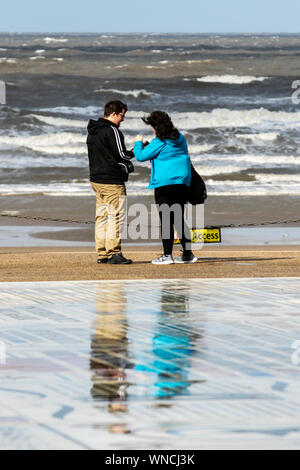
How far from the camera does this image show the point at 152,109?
45156 millimetres

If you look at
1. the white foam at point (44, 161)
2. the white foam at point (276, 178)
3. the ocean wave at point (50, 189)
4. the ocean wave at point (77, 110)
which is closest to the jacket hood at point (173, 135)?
the ocean wave at point (50, 189)

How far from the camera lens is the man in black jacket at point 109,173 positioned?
9.84 metres

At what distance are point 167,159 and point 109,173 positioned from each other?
59 cm

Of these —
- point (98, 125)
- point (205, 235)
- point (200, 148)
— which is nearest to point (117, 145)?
point (98, 125)

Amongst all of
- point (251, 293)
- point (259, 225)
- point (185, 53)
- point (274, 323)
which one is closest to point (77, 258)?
point (251, 293)

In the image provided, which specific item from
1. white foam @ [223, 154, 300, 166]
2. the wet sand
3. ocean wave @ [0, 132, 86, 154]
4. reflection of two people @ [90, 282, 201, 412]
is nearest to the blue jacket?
the wet sand

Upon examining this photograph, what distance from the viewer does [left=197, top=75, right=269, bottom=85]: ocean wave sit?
2280 inches

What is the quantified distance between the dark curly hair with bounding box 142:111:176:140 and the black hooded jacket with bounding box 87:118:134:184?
1.16ft

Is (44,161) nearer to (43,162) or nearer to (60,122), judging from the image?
(43,162)

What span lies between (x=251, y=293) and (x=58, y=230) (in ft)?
29.7

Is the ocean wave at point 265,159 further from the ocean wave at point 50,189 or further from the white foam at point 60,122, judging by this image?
the white foam at point 60,122

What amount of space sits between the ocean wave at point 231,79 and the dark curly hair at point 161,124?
48.2 m

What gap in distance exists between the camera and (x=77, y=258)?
11008mm
